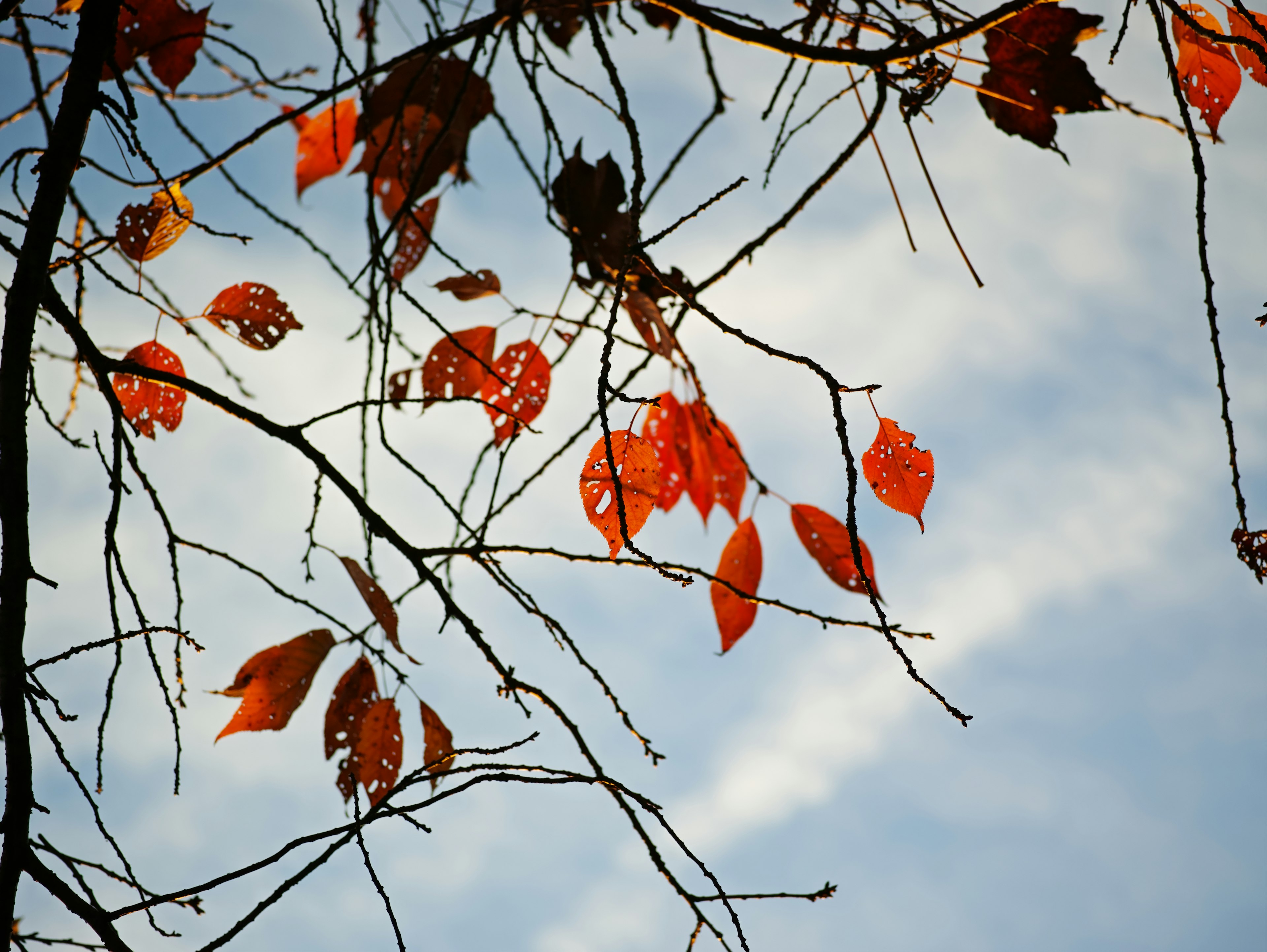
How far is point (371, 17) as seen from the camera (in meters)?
0.94

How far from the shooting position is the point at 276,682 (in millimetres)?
813

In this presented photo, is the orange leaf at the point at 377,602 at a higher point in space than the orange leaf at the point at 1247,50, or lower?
lower

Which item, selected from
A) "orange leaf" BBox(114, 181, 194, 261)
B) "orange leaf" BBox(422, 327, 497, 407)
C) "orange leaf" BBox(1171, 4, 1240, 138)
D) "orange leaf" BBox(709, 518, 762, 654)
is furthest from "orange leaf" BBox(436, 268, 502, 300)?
"orange leaf" BBox(1171, 4, 1240, 138)

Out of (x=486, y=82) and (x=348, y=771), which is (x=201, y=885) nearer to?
(x=348, y=771)

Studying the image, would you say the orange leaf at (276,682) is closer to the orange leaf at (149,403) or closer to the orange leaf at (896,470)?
the orange leaf at (149,403)

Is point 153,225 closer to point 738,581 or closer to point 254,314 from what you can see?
point 254,314

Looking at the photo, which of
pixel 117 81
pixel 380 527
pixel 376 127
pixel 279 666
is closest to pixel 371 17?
pixel 376 127

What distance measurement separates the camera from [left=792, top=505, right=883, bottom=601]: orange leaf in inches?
35.9

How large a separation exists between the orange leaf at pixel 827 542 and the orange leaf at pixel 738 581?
2.1 inches

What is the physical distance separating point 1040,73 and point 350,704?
885 mm

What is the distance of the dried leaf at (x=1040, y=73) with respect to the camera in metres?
0.74

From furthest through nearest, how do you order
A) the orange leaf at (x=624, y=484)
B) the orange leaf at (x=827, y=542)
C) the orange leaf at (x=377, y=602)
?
the orange leaf at (x=827, y=542)
the orange leaf at (x=377, y=602)
the orange leaf at (x=624, y=484)

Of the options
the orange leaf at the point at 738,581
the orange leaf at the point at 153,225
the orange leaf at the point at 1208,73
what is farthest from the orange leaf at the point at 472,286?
the orange leaf at the point at 1208,73

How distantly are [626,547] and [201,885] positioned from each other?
364mm
